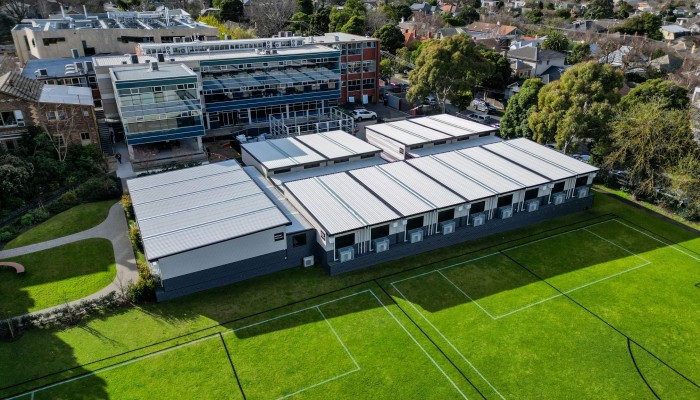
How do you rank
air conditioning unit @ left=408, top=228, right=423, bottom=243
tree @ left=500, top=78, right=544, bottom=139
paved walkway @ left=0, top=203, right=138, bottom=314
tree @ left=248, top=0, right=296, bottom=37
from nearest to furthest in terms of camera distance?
paved walkway @ left=0, top=203, right=138, bottom=314 → air conditioning unit @ left=408, top=228, right=423, bottom=243 → tree @ left=500, top=78, right=544, bottom=139 → tree @ left=248, top=0, right=296, bottom=37

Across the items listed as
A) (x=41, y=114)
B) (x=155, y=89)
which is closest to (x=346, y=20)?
(x=155, y=89)

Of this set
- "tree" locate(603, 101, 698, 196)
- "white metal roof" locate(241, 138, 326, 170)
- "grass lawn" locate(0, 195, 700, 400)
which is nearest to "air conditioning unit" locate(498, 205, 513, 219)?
"grass lawn" locate(0, 195, 700, 400)

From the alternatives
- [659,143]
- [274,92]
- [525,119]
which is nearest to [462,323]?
[659,143]

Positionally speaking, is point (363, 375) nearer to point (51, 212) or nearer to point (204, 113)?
point (51, 212)

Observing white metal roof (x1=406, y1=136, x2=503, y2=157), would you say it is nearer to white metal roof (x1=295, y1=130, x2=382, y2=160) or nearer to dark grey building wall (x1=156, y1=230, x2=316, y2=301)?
white metal roof (x1=295, y1=130, x2=382, y2=160)

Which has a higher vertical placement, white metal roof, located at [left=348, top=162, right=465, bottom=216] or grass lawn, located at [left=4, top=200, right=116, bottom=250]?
white metal roof, located at [left=348, top=162, right=465, bottom=216]
